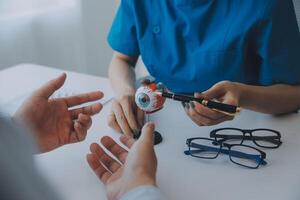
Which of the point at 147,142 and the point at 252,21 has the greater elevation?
the point at 252,21

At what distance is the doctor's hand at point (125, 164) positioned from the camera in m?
0.57

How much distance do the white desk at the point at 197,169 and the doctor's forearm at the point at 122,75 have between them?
5.5 inches

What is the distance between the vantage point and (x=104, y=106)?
1.00 m

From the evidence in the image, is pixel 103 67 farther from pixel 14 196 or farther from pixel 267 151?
pixel 14 196

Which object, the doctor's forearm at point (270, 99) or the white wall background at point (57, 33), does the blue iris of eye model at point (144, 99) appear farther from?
the white wall background at point (57, 33)

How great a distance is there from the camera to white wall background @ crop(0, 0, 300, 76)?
5.70 feet

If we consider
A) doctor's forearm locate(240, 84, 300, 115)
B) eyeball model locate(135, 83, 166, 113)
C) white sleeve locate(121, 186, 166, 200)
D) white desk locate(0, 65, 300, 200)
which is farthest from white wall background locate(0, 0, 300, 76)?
white sleeve locate(121, 186, 166, 200)

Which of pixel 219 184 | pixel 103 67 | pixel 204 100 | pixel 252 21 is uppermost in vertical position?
pixel 252 21

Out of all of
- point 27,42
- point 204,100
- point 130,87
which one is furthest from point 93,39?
point 204,100

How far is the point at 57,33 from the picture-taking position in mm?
1972

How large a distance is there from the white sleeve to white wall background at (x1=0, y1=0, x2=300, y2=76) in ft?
4.57

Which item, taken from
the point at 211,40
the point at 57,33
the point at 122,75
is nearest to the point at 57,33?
the point at 57,33

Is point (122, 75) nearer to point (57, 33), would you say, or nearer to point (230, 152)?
point (230, 152)

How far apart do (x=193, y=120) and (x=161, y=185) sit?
0.23 m
